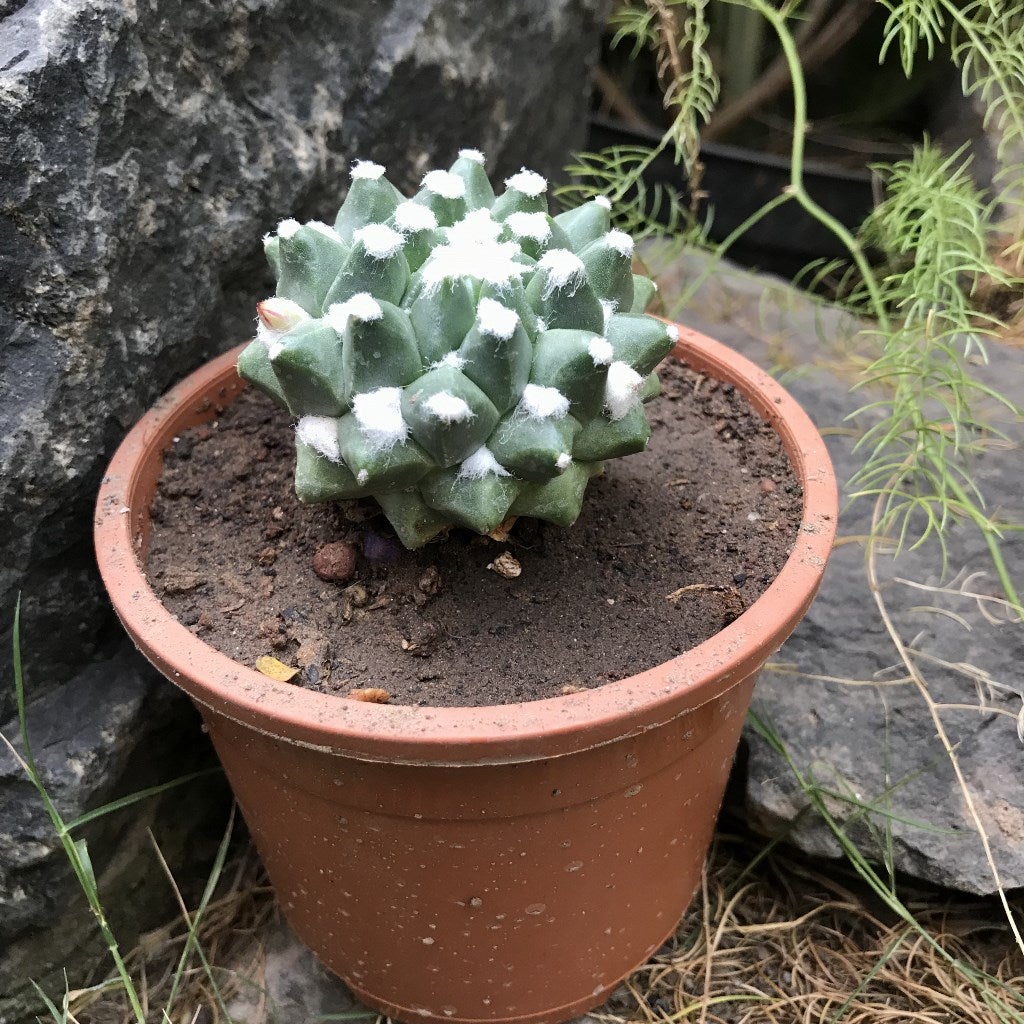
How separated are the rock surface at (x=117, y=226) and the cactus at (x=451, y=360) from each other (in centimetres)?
25

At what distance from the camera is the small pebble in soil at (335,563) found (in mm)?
953

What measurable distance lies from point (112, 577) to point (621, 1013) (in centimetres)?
81

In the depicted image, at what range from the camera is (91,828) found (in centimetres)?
112

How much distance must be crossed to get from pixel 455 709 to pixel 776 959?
744 mm

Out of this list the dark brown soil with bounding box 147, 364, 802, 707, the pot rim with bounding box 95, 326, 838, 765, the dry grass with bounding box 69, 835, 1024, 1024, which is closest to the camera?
the pot rim with bounding box 95, 326, 838, 765

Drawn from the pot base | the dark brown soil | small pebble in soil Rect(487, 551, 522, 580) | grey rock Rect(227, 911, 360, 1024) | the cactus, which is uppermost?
the cactus

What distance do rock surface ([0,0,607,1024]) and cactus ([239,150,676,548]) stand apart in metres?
0.25

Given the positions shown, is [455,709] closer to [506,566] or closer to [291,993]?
[506,566]

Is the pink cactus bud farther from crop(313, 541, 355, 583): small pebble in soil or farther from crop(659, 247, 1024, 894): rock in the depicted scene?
crop(659, 247, 1024, 894): rock

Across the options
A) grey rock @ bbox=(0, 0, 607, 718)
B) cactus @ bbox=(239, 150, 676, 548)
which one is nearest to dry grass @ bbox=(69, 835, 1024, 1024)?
grey rock @ bbox=(0, 0, 607, 718)

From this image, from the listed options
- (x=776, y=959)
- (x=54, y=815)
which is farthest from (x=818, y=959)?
(x=54, y=815)

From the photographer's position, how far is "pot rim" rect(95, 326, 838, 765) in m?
0.76

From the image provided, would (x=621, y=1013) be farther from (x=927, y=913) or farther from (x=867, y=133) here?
(x=867, y=133)

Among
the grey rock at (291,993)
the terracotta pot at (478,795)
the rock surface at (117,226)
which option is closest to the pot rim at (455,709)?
the terracotta pot at (478,795)
